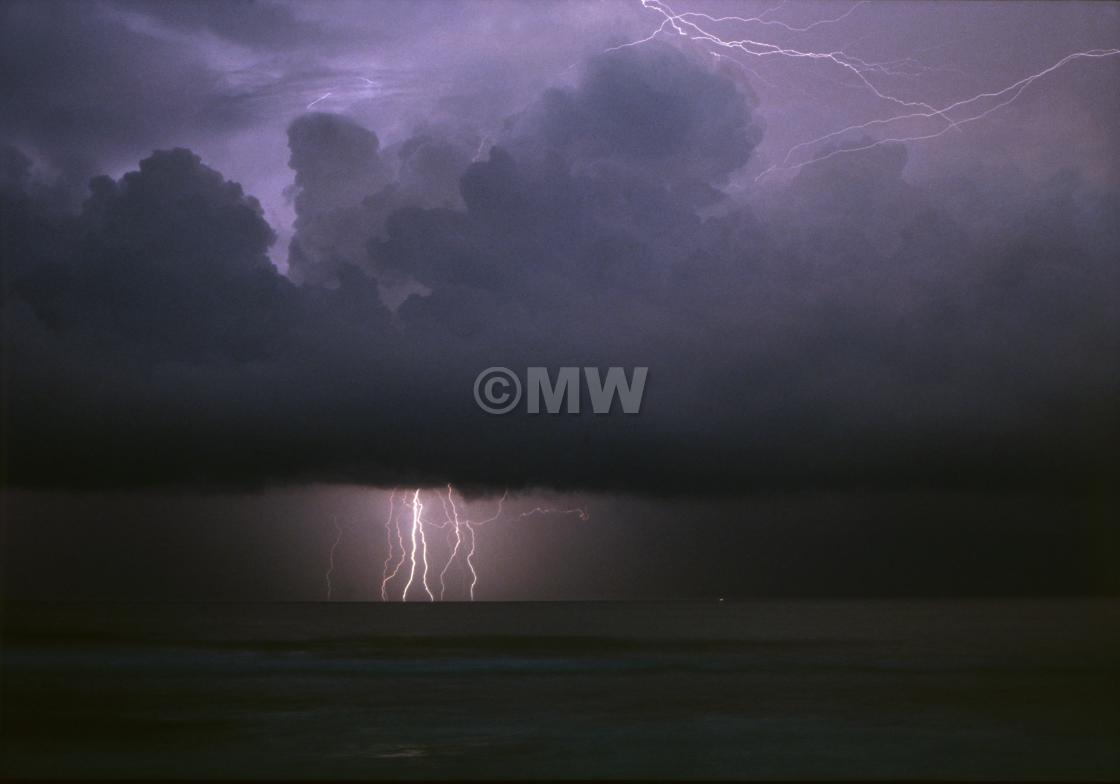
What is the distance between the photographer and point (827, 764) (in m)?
15.2

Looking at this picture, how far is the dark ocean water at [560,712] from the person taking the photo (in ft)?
49.2

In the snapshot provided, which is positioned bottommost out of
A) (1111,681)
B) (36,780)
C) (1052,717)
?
(36,780)

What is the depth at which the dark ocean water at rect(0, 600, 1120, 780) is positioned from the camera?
49.2ft

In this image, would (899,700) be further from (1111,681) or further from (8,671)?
(8,671)

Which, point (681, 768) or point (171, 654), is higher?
point (171, 654)

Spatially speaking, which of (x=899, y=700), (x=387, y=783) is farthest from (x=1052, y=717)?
(x=387, y=783)

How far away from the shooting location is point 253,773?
1381 centimetres

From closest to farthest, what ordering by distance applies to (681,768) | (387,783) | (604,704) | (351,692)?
(387,783)
(681,768)
(604,704)
(351,692)

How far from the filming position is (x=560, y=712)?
70.8 ft

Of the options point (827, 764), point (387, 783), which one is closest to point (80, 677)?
point (387, 783)

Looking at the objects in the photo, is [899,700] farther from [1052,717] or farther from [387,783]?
[387,783]

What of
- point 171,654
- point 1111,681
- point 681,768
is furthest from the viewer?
point 171,654

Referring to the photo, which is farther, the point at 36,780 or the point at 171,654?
the point at 171,654

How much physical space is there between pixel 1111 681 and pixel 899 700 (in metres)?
8.18
